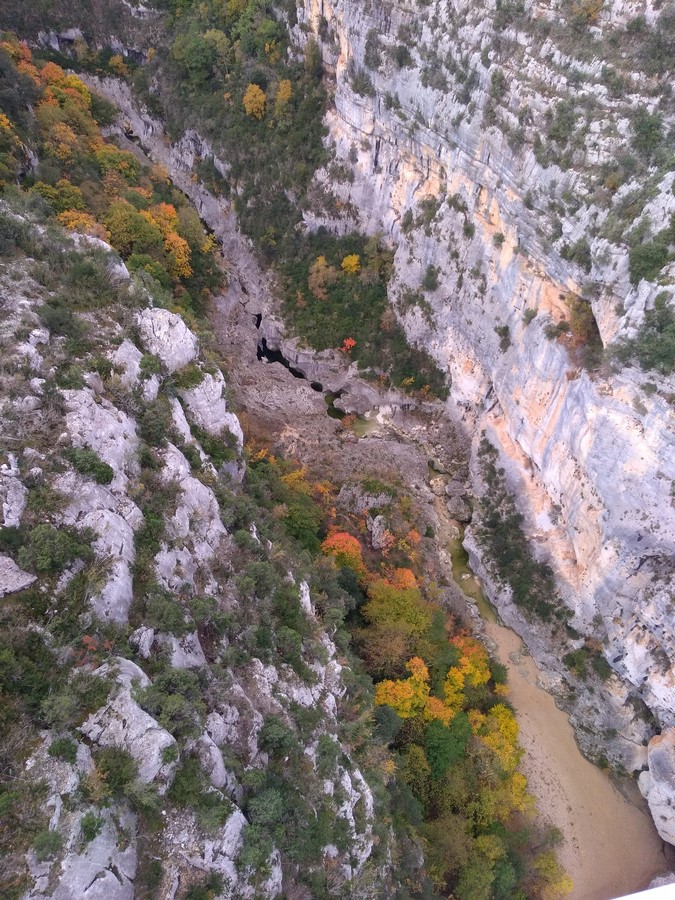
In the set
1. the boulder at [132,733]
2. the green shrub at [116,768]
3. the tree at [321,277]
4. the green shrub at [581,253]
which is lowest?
the green shrub at [116,768]

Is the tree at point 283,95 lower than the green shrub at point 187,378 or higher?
higher

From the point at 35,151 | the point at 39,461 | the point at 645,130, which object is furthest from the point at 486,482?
the point at 35,151

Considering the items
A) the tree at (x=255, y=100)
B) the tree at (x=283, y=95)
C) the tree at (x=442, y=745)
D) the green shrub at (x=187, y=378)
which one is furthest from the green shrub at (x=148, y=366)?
the tree at (x=255, y=100)

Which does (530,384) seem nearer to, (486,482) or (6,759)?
(486,482)

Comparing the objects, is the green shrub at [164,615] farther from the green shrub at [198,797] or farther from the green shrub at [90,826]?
the green shrub at [90,826]

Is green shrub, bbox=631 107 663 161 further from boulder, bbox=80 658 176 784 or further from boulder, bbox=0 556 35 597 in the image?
boulder, bbox=0 556 35 597

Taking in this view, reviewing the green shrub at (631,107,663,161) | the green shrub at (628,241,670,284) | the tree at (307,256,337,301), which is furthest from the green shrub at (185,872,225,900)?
Answer: the tree at (307,256,337,301)
